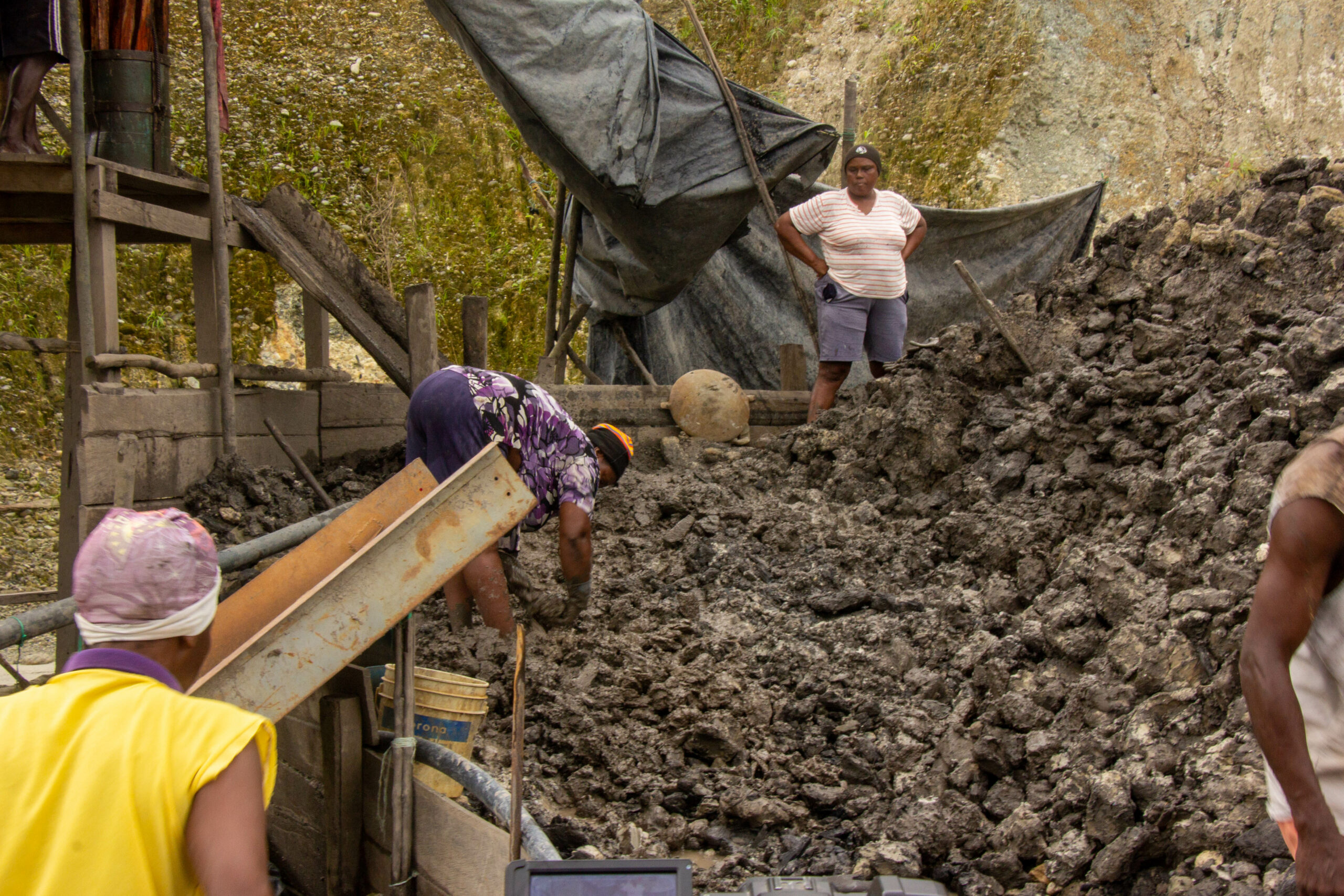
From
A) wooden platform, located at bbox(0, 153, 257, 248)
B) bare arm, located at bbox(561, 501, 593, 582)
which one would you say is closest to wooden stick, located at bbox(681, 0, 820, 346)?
bare arm, located at bbox(561, 501, 593, 582)

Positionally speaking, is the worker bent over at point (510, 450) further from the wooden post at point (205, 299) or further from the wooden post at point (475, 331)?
the wooden post at point (205, 299)

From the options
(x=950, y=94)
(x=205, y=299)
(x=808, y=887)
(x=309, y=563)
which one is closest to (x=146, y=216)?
(x=205, y=299)

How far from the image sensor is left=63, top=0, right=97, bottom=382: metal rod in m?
4.56

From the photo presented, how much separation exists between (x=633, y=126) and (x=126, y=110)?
270cm

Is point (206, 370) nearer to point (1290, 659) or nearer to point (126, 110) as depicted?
point (126, 110)

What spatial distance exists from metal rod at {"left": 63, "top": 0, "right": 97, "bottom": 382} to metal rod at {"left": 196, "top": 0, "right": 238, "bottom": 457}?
0.62m

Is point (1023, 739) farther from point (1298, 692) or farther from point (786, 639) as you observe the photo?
point (1298, 692)

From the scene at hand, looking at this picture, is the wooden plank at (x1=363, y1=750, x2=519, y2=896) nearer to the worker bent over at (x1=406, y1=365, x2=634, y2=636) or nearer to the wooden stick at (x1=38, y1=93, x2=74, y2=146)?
the worker bent over at (x1=406, y1=365, x2=634, y2=636)

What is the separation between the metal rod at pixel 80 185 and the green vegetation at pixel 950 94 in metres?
8.81

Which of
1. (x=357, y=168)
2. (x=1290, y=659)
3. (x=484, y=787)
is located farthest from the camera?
(x=357, y=168)

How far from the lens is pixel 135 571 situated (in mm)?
1359

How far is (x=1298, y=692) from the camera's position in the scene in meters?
1.67

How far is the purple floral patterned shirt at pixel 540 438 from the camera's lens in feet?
12.9

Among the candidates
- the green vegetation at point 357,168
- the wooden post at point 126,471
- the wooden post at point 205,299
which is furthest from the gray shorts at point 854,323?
the green vegetation at point 357,168
